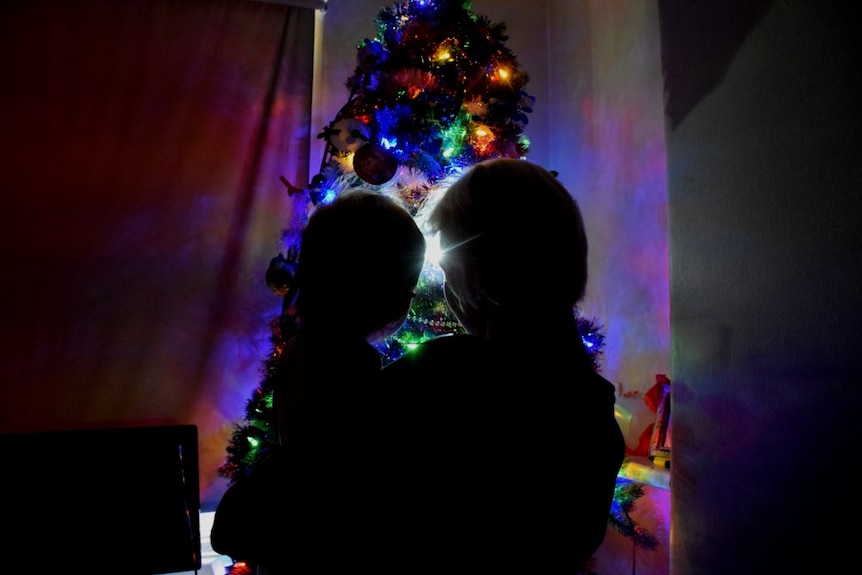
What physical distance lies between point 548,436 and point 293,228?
61.4 inches

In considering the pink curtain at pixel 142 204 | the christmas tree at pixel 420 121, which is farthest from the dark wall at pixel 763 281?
the pink curtain at pixel 142 204

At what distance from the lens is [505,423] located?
21.6 inches

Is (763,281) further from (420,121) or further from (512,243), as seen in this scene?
(420,121)

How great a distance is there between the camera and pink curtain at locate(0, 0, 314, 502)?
2.19m

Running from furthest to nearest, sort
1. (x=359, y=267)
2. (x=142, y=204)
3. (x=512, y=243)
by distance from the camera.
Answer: (x=142, y=204)
(x=359, y=267)
(x=512, y=243)

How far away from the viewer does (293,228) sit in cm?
192

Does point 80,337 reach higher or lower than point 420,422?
higher

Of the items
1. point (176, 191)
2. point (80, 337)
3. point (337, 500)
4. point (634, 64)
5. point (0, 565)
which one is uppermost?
point (634, 64)

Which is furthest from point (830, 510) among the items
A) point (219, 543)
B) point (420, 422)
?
point (219, 543)

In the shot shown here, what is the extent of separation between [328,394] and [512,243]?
35 cm

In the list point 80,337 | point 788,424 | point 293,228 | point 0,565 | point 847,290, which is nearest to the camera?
point 847,290

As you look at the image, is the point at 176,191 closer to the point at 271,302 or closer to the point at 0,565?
the point at 271,302

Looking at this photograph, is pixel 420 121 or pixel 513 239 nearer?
pixel 513 239

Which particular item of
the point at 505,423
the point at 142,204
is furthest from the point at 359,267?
the point at 142,204
